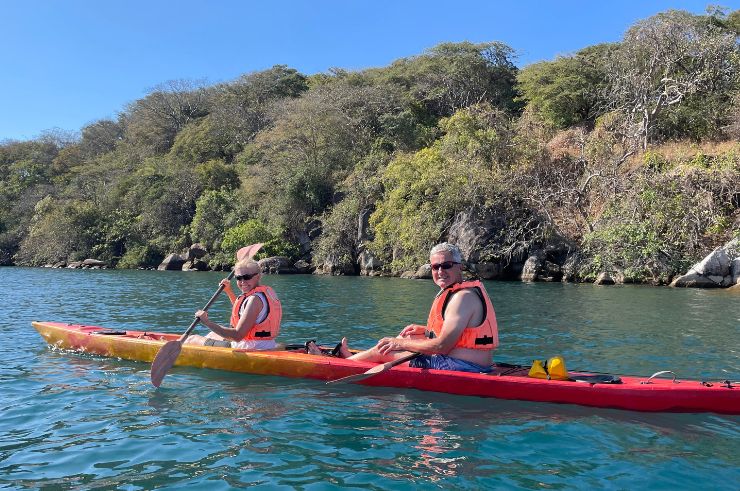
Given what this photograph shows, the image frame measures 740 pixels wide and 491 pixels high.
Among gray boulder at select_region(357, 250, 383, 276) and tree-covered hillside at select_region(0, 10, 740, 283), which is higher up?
tree-covered hillside at select_region(0, 10, 740, 283)

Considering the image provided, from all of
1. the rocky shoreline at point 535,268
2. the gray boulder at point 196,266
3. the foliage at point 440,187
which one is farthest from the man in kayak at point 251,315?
the gray boulder at point 196,266

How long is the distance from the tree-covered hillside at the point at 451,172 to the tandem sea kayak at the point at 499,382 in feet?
52.9

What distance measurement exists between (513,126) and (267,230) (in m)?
14.8

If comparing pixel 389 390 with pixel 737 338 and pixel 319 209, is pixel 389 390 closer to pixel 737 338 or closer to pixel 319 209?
pixel 737 338

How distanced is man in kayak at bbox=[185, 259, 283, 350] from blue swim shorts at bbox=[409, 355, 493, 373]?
1886 millimetres

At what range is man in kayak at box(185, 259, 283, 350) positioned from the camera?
709cm

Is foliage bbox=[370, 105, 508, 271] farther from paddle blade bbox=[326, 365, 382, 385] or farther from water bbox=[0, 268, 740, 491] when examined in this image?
paddle blade bbox=[326, 365, 382, 385]

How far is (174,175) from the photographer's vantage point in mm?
43531

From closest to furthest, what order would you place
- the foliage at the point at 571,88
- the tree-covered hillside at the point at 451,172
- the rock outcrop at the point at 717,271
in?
1. the rock outcrop at the point at 717,271
2. the tree-covered hillside at the point at 451,172
3. the foliage at the point at 571,88

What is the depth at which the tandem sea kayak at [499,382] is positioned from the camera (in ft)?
18.4

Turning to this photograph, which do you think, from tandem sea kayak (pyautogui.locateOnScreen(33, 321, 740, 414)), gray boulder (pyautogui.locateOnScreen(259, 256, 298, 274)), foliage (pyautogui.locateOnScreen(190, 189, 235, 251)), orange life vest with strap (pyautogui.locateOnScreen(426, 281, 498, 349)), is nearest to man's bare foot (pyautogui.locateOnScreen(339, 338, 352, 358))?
tandem sea kayak (pyautogui.locateOnScreen(33, 321, 740, 414))

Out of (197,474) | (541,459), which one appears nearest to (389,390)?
(541,459)

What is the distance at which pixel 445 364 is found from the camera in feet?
20.8

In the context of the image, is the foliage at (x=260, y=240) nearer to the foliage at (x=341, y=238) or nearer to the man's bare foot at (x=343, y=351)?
the foliage at (x=341, y=238)
